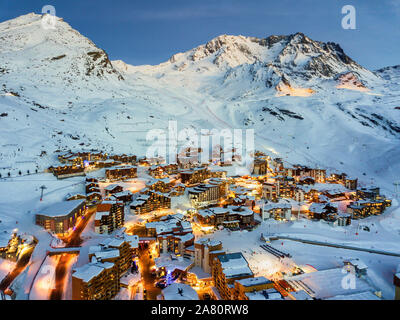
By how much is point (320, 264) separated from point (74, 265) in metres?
12.8

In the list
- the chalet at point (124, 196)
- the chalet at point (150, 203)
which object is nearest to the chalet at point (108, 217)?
the chalet at point (150, 203)

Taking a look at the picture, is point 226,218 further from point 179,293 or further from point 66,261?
point 66,261

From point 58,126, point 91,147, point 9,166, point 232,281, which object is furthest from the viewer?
point 58,126

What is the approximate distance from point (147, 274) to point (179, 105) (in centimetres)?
5211

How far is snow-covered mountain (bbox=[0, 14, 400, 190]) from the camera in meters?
35.6

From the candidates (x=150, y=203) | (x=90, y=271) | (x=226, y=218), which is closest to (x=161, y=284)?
(x=90, y=271)

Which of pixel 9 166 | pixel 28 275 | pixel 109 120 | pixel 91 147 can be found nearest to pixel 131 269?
pixel 28 275

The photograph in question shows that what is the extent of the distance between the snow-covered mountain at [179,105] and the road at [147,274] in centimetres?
1662

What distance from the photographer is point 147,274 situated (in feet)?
43.7

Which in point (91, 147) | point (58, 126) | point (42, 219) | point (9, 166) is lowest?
point (42, 219)

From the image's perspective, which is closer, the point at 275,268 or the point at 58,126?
the point at 275,268

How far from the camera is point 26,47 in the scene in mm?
59375
